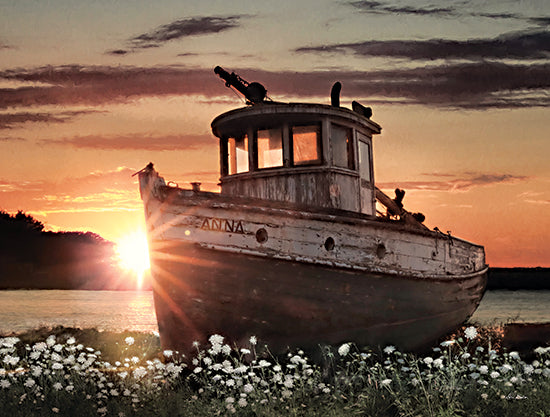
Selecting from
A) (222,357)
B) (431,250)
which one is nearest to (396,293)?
(431,250)

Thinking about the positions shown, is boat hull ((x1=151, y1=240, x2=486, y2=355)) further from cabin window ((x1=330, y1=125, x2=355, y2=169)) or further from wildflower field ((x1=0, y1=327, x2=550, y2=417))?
cabin window ((x1=330, y1=125, x2=355, y2=169))

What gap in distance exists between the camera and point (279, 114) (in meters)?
11.6

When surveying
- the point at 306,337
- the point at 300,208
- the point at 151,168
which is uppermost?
the point at 151,168

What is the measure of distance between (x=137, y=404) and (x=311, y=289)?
11.1ft

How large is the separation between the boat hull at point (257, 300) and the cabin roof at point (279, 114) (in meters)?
3.36

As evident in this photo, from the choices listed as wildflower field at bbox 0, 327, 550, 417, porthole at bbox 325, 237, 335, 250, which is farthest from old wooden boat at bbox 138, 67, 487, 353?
wildflower field at bbox 0, 327, 550, 417

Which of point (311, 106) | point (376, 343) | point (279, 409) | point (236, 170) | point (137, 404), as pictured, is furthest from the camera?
point (236, 170)

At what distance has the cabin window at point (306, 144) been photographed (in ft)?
38.3

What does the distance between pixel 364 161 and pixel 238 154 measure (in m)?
2.90

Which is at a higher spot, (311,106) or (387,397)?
(311,106)

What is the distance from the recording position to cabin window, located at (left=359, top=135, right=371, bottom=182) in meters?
12.9

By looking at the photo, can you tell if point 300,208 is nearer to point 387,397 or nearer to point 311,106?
point 311,106

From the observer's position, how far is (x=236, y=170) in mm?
12406

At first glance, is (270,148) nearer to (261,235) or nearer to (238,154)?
(238,154)
